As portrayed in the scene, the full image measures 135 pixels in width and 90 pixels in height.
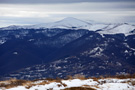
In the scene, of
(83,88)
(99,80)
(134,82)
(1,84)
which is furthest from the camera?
(1,84)

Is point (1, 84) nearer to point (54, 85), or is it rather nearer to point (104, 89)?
point (54, 85)

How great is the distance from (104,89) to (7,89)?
9825 millimetres

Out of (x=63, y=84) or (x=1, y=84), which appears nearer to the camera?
(x=63, y=84)

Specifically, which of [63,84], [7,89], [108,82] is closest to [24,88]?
[7,89]

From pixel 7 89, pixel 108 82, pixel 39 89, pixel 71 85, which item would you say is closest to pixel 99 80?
pixel 108 82

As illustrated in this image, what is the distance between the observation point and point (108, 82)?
38375 millimetres

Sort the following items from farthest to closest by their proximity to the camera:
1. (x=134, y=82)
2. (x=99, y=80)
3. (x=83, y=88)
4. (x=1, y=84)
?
(x=1, y=84) < (x=99, y=80) < (x=134, y=82) < (x=83, y=88)

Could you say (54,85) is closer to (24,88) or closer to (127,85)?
(24,88)

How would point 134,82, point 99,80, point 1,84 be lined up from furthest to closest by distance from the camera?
point 1,84 → point 99,80 → point 134,82

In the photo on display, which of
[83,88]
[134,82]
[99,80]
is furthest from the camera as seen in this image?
[99,80]

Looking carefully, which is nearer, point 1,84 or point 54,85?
point 54,85

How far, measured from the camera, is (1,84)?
41.7m

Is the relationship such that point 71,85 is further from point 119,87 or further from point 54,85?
point 119,87

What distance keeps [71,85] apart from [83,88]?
2.62m
